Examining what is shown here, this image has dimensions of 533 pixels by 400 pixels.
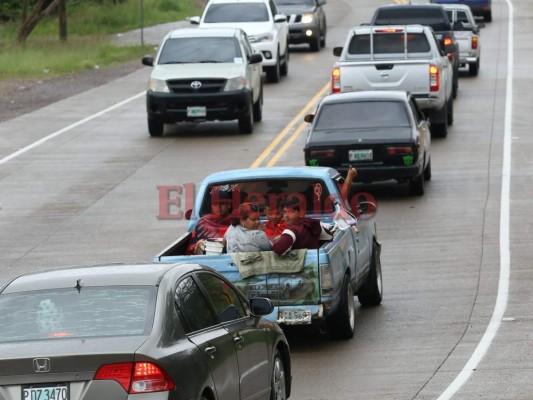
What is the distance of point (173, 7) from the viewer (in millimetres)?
64062

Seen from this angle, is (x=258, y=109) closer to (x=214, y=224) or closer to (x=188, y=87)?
(x=188, y=87)

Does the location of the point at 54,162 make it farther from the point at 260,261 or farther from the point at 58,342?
the point at 58,342

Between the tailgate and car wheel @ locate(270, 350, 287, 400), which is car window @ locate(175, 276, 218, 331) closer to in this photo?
car wheel @ locate(270, 350, 287, 400)

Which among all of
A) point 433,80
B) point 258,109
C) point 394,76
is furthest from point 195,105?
point 433,80

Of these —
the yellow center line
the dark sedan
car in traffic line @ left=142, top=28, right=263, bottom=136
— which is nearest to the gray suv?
the yellow center line

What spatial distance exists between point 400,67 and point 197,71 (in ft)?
13.7

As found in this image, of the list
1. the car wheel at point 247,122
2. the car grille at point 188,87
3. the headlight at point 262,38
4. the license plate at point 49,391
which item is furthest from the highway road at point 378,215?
the license plate at point 49,391

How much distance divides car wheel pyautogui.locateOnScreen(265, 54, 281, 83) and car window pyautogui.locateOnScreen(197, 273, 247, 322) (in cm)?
2804

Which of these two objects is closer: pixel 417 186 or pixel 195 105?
pixel 417 186

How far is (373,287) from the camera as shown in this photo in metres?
15.4

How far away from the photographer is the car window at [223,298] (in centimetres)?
945

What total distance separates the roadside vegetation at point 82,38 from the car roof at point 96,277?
31.3 meters

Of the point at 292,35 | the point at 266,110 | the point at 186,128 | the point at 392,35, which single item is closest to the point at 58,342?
the point at 392,35

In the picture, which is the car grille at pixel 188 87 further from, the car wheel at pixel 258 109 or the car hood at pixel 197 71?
the car wheel at pixel 258 109
